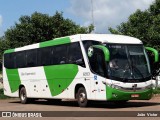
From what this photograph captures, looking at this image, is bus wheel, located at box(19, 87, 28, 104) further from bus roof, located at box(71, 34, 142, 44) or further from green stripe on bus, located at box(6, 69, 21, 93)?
bus roof, located at box(71, 34, 142, 44)

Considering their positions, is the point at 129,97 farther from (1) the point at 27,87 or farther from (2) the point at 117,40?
(1) the point at 27,87

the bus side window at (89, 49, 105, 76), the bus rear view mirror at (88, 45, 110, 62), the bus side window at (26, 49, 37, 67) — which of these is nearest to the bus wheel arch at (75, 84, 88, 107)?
the bus side window at (89, 49, 105, 76)

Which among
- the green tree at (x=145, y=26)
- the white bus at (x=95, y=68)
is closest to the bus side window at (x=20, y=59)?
the white bus at (x=95, y=68)

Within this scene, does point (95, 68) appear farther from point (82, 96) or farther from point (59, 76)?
point (59, 76)

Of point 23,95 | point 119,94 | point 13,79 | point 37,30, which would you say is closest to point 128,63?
point 119,94

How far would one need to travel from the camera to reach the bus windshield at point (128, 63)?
19188 millimetres

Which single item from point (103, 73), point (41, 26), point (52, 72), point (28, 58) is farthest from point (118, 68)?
point (41, 26)

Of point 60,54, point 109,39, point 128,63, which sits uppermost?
point 109,39

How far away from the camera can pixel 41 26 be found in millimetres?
45812

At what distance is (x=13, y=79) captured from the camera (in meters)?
28.2

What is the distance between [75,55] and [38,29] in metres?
24.7

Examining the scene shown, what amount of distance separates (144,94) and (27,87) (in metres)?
9.10

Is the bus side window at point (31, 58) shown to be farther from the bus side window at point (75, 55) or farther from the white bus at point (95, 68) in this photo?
the bus side window at point (75, 55)

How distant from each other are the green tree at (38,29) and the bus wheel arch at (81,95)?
23.5 meters
